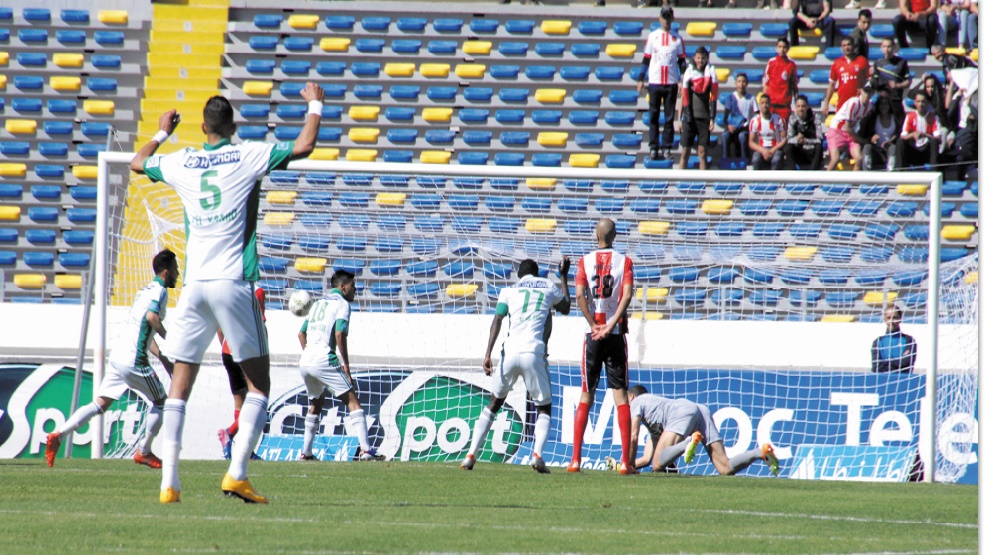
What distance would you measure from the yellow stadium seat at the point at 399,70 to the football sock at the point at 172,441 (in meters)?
15.6

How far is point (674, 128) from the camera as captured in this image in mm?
19797

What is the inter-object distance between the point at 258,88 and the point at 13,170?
4369mm

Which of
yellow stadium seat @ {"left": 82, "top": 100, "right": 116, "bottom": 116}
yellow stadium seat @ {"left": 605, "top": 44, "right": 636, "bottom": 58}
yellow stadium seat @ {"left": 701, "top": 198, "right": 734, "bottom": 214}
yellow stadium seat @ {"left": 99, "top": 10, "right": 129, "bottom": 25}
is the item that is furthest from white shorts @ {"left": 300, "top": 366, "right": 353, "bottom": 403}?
yellow stadium seat @ {"left": 99, "top": 10, "right": 129, "bottom": 25}

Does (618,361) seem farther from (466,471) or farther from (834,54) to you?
(834,54)

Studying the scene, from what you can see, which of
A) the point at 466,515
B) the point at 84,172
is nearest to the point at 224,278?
the point at 466,515

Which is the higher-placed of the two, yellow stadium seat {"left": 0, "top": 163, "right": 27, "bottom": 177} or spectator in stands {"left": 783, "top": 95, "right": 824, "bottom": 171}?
spectator in stands {"left": 783, "top": 95, "right": 824, "bottom": 171}

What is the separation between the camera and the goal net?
1337cm

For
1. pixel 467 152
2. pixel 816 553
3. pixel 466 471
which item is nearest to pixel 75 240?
pixel 467 152

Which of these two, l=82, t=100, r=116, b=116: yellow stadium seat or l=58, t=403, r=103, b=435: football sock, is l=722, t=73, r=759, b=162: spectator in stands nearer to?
l=82, t=100, r=116, b=116: yellow stadium seat

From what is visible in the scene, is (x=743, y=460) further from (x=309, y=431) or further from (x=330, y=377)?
(x=309, y=431)

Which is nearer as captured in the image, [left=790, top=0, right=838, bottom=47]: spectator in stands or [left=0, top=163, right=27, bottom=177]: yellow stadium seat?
[left=0, top=163, right=27, bottom=177]: yellow stadium seat

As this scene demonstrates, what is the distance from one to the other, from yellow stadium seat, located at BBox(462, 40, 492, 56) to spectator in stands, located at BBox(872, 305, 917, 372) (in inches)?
401

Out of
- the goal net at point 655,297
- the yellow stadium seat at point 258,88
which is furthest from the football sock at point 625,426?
the yellow stadium seat at point 258,88

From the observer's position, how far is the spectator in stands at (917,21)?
20.8m
